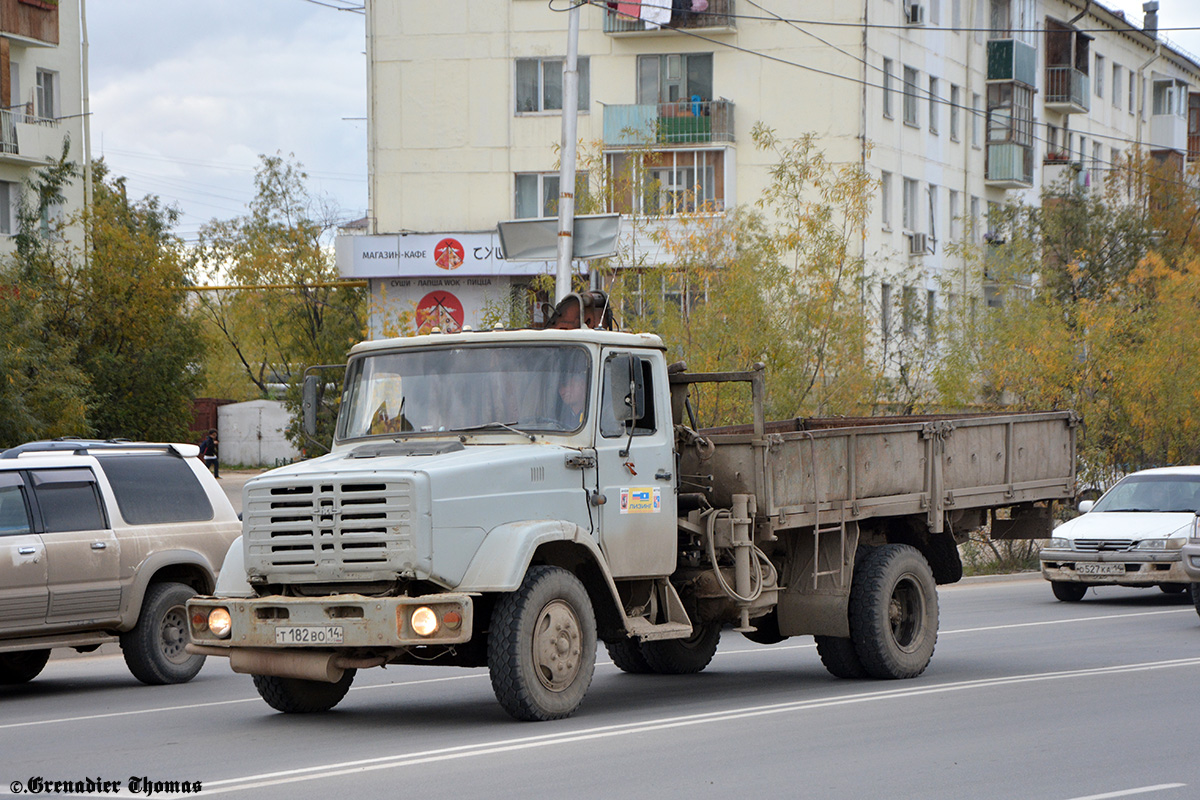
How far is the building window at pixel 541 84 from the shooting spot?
148 ft

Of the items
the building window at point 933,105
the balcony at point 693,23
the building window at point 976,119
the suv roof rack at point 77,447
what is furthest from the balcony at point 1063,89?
the suv roof rack at point 77,447

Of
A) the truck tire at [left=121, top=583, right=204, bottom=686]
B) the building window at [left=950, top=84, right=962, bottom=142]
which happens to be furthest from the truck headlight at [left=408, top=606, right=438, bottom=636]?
the building window at [left=950, top=84, right=962, bottom=142]

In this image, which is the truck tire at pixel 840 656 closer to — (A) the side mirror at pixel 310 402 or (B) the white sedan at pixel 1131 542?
(A) the side mirror at pixel 310 402

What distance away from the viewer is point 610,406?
1074 centimetres

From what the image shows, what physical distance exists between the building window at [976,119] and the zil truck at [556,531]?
131 ft

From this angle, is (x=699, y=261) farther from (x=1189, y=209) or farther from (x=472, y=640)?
(x=1189, y=209)

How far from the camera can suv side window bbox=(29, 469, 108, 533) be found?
41.8 feet

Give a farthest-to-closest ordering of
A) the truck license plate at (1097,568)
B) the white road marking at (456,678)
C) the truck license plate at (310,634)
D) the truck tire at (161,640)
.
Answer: the truck license plate at (1097,568) < the truck tire at (161,640) < the white road marking at (456,678) < the truck license plate at (310,634)

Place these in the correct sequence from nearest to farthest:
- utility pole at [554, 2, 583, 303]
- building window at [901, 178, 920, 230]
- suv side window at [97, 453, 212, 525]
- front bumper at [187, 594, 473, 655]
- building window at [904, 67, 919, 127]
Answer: front bumper at [187, 594, 473, 655] < suv side window at [97, 453, 212, 525] < utility pole at [554, 2, 583, 303] < building window at [904, 67, 919, 127] < building window at [901, 178, 920, 230]

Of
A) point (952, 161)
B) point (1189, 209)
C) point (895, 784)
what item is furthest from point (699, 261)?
point (1189, 209)

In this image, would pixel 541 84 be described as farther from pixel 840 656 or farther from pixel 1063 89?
pixel 840 656

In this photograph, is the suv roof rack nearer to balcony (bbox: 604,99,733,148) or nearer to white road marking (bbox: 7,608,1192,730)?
white road marking (bbox: 7,608,1192,730)

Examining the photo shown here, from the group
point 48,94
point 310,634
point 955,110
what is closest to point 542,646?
point 310,634

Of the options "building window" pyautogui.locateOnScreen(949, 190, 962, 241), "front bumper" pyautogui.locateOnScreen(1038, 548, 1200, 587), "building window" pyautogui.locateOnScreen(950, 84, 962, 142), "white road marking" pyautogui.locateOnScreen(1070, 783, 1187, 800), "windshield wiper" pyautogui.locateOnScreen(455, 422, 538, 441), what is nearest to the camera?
"white road marking" pyautogui.locateOnScreen(1070, 783, 1187, 800)
